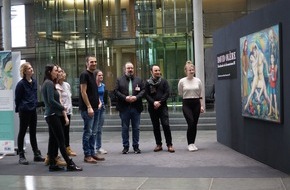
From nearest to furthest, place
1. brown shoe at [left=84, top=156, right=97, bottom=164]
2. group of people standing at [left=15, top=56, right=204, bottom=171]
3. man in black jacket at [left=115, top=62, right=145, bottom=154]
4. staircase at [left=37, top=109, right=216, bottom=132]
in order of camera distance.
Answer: group of people standing at [left=15, top=56, right=204, bottom=171] → brown shoe at [left=84, top=156, right=97, bottom=164] → man in black jacket at [left=115, top=62, right=145, bottom=154] → staircase at [left=37, top=109, right=216, bottom=132]

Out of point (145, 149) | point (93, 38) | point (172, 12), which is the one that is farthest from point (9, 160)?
point (93, 38)

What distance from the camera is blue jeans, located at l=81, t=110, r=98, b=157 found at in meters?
8.14

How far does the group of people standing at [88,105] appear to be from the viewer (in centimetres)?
751

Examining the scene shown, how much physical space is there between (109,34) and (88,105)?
16102mm

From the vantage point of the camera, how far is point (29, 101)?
867 cm

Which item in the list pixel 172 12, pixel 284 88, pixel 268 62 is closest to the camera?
pixel 284 88

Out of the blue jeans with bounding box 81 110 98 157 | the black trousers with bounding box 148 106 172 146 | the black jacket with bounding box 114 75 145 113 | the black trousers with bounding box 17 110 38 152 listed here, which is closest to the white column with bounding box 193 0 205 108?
the black trousers with bounding box 148 106 172 146

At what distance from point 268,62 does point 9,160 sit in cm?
551

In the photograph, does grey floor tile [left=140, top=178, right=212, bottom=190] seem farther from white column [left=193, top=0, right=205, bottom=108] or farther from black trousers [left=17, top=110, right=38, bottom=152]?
white column [left=193, top=0, right=205, bottom=108]

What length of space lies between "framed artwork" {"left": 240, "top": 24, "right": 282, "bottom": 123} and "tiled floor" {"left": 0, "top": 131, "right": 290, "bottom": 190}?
987 mm

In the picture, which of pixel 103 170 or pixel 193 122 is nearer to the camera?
pixel 103 170

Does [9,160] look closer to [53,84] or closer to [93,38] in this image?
[53,84]

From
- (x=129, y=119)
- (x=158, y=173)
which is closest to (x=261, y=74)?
(x=158, y=173)

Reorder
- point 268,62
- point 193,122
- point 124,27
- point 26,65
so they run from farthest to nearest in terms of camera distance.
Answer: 1. point 124,27
2. point 193,122
3. point 26,65
4. point 268,62
